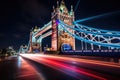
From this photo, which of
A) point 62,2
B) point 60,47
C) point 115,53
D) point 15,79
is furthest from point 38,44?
point 15,79

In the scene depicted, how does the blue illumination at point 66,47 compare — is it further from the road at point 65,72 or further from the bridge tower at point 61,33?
the road at point 65,72

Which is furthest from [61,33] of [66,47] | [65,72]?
[65,72]

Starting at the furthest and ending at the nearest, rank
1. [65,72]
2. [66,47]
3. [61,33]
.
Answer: [66,47] → [61,33] → [65,72]

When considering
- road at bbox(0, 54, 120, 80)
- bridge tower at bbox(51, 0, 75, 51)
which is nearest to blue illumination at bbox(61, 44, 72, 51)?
bridge tower at bbox(51, 0, 75, 51)

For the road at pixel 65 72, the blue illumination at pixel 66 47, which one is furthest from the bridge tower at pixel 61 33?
the road at pixel 65 72

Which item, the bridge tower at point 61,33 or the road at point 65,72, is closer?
the road at point 65,72

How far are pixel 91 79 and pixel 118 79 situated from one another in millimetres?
→ 1456

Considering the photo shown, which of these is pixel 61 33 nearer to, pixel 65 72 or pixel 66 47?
pixel 66 47

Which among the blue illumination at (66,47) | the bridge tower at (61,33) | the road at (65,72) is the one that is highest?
the bridge tower at (61,33)

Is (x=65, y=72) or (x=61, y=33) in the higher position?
(x=61, y=33)

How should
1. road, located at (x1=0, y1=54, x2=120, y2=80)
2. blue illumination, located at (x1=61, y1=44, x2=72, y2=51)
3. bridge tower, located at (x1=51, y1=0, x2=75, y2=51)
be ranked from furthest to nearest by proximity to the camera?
blue illumination, located at (x1=61, y1=44, x2=72, y2=51) → bridge tower, located at (x1=51, y1=0, x2=75, y2=51) → road, located at (x1=0, y1=54, x2=120, y2=80)

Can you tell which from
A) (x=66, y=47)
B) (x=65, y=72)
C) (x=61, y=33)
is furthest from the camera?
(x=66, y=47)

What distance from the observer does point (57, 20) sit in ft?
209

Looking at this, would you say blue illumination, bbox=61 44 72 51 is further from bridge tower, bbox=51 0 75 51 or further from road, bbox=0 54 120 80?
road, bbox=0 54 120 80
